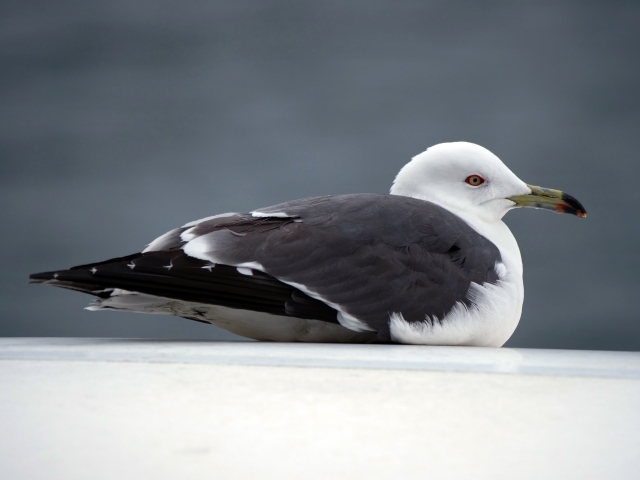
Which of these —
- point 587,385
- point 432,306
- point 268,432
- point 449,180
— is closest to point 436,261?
point 432,306

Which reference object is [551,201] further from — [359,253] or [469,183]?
[359,253]

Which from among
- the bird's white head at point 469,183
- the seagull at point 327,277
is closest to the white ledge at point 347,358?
the seagull at point 327,277

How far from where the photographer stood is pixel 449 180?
2.56 metres

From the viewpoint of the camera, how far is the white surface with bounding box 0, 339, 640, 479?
31.8 inches

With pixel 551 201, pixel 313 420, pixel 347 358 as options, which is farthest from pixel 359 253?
pixel 313 420

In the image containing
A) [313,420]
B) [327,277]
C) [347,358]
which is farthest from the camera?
[327,277]

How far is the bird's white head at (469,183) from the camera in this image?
8.36 ft

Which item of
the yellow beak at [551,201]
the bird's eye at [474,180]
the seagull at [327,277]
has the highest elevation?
the bird's eye at [474,180]

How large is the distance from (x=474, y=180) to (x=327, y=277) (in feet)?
2.68

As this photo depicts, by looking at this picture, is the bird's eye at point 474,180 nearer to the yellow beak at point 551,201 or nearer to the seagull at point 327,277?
the yellow beak at point 551,201

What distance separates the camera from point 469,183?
8.39 ft

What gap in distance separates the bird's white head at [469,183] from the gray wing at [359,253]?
0.41 meters

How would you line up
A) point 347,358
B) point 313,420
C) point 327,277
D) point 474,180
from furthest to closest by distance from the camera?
point 474,180 < point 327,277 < point 347,358 < point 313,420

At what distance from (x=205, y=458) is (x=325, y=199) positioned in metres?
1.42
